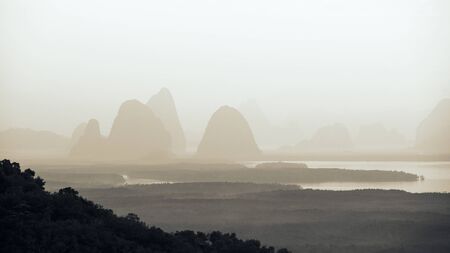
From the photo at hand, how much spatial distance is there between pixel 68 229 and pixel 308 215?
9473cm

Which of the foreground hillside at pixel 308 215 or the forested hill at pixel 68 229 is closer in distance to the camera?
the forested hill at pixel 68 229

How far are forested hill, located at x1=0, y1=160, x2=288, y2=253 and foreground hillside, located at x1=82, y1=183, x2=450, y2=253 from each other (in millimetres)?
46803

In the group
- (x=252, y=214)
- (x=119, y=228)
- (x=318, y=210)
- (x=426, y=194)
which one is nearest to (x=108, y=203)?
(x=252, y=214)

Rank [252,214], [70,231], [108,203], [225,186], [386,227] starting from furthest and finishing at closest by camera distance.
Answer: [225,186], [108,203], [252,214], [386,227], [70,231]

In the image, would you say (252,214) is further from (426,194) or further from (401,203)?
(426,194)

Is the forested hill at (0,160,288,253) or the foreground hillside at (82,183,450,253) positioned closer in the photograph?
the forested hill at (0,160,288,253)

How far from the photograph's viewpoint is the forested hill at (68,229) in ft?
83.6

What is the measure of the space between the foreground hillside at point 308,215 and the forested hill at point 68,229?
46.8 meters

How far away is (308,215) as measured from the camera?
118 metres

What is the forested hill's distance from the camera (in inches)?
1003

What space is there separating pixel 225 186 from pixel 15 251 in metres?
175

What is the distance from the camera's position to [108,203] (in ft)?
453

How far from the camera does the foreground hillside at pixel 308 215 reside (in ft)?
280

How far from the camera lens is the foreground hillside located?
8538 centimetres
